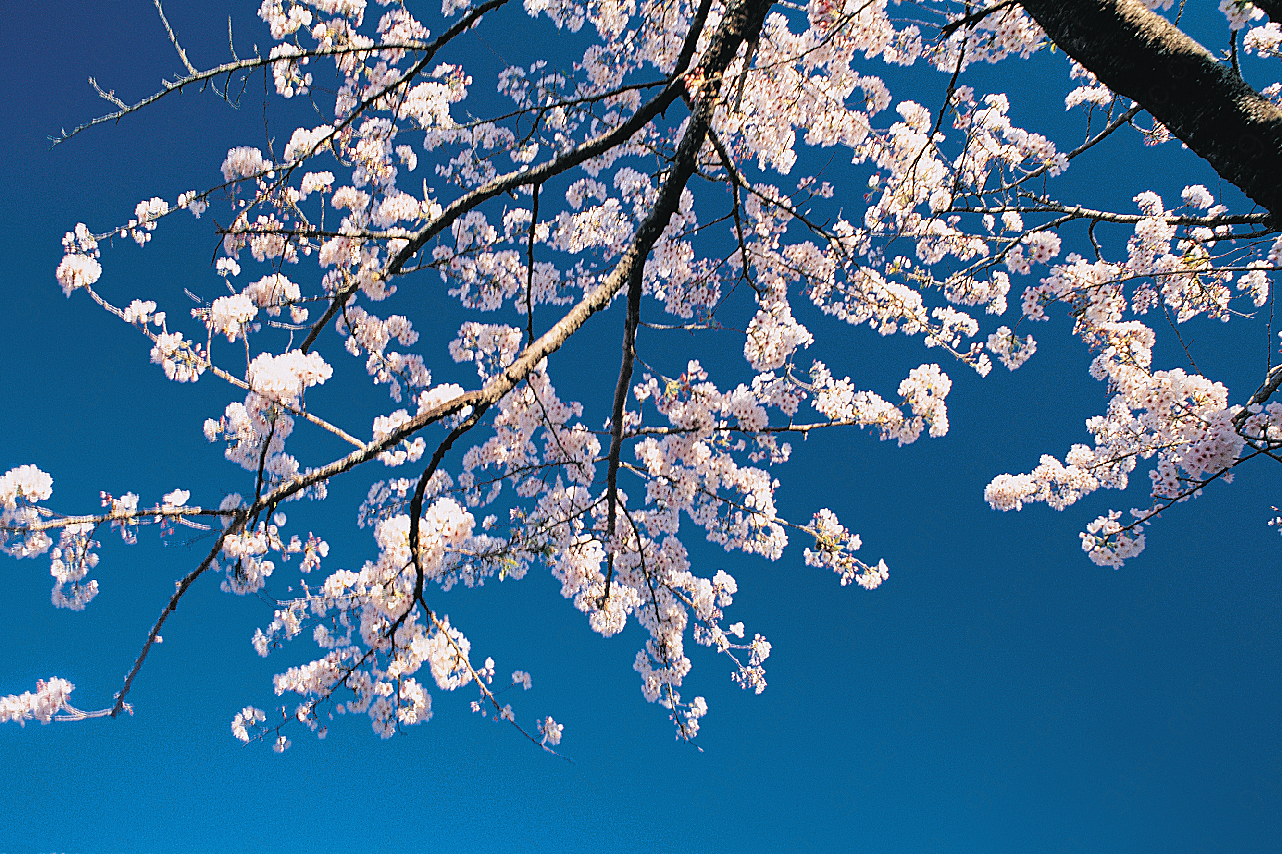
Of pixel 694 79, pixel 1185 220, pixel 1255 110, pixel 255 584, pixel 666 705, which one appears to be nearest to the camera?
pixel 1255 110

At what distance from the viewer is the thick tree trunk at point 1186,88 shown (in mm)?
1709

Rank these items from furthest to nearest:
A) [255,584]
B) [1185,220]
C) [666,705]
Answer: [666,705] < [1185,220] < [255,584]

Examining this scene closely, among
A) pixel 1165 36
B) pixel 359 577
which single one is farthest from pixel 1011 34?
pixel 359 577

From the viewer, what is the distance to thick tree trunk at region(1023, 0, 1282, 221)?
1709 mm

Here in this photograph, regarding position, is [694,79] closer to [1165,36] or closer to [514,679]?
[1165,36]

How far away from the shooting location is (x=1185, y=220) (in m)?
3.81

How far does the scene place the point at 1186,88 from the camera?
1758 millimetres

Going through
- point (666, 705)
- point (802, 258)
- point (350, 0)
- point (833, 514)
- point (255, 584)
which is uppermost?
point (350, 0)

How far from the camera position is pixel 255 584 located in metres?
→ 3.28

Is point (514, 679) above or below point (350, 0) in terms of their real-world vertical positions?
below

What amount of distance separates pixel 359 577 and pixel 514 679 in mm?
1463

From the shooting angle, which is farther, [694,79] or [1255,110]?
[694,79]

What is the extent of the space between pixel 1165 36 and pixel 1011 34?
8.62 ft

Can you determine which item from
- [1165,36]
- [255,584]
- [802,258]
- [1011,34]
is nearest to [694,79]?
[1165,36]
